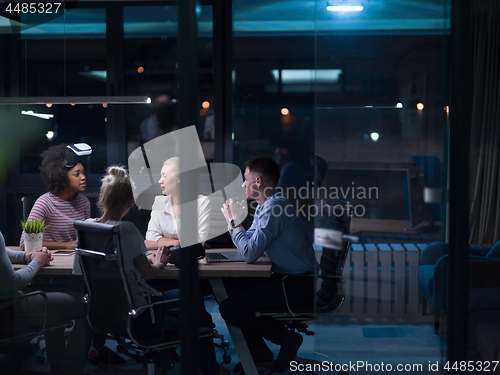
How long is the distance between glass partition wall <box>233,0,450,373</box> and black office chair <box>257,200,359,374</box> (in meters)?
0.02

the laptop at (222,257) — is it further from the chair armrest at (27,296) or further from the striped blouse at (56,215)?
the striped blouse at (56,215)

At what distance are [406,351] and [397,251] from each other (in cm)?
62

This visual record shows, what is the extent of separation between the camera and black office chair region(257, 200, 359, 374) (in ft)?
8.82

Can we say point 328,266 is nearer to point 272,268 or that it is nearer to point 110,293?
point 272,268

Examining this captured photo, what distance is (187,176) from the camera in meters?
1.51

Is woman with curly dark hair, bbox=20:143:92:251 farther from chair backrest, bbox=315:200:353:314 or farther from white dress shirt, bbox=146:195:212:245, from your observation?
chair backrest, bbox=315:200:353:314

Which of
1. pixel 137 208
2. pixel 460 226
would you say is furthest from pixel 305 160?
pixel 460 226

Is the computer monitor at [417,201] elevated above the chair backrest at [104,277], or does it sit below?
above

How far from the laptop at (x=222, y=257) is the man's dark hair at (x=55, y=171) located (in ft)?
4.33

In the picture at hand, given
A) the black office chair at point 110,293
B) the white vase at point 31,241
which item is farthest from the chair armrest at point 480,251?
the white vase at point 31,241

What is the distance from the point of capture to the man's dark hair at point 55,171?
3.39 m

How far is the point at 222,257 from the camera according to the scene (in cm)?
280

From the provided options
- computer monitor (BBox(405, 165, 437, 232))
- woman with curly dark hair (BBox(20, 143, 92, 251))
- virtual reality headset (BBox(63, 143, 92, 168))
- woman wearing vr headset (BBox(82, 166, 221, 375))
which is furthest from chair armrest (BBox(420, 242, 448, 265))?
virtual reality headset (BBox(63, 143, 92, 168))

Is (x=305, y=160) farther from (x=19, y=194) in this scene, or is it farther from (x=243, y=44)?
(x=19, y=194)
